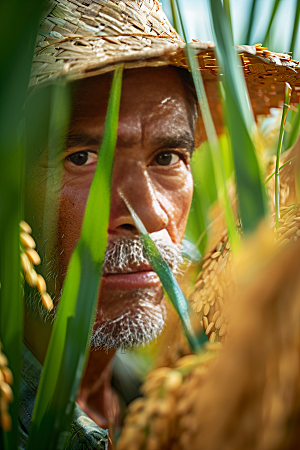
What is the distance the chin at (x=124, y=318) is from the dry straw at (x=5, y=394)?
10.0 inches

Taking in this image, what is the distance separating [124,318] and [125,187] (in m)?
0.21

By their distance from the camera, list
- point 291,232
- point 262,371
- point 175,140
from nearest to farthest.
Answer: point 262,371 → point 291,232 → point 175,140

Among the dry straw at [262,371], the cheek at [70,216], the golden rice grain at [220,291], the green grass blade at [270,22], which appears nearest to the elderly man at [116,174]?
the cheek at [70,216]

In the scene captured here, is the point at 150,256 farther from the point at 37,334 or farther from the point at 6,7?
the point at 37,334

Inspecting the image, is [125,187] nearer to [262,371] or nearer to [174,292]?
[174,292]

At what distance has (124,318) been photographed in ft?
1.82

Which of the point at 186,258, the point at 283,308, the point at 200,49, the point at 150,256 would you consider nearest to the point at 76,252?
the point at 150,256

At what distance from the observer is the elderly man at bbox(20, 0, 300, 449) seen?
0.45 meters

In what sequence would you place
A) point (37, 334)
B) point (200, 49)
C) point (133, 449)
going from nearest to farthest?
point (133, 449), point (200, 49), point (37, 334)

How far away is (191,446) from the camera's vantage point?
18 cm

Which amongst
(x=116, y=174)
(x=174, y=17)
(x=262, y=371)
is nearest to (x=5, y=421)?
(x=262, y=371)

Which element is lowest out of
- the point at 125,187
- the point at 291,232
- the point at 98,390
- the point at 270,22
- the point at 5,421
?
the point at 98,390

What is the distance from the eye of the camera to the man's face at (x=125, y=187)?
1.70 ft

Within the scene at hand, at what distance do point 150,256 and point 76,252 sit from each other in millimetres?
82
